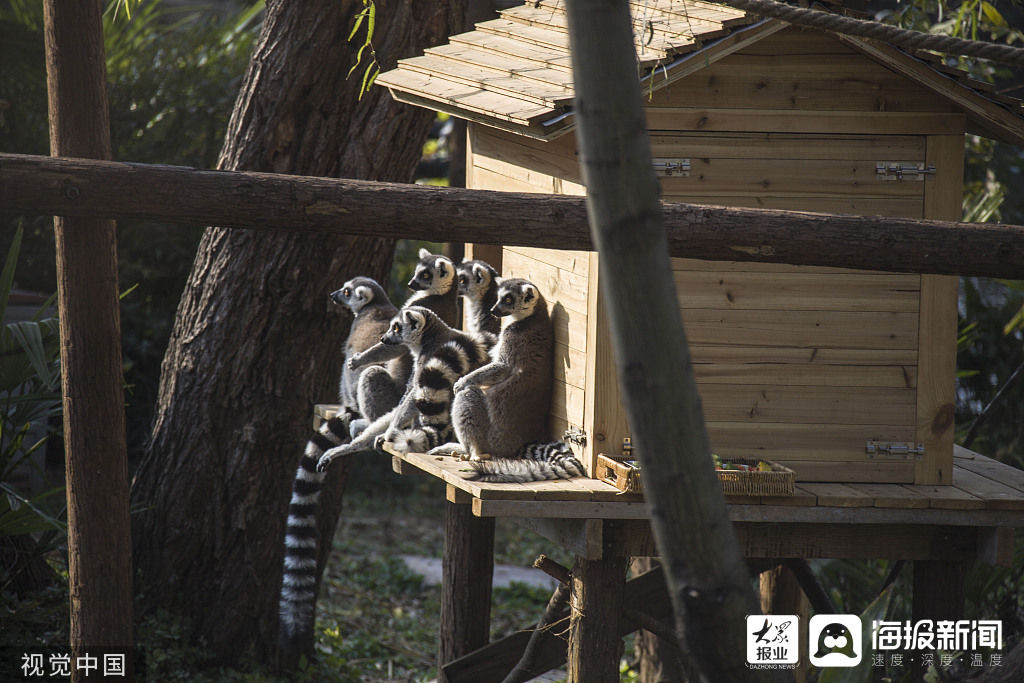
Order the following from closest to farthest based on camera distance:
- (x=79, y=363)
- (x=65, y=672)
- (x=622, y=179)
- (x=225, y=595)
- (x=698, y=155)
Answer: (x=622, y=179) → (x=79, y=363) → (x=698, y=155) → (x=65, y=672) → (x=225, y=595)

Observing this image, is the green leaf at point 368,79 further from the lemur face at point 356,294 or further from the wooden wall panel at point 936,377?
the wooden wall panel at point 936,377

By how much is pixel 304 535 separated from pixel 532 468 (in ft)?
7.42


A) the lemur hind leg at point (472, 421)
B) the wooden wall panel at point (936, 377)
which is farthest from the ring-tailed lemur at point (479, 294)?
the wooden wall panel at point (936, 377)

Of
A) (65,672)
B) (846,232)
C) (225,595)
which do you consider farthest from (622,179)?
(225,595)

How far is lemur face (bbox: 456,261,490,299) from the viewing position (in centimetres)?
407

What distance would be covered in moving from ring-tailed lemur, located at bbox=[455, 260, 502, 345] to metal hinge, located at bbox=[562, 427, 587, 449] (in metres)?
0.65

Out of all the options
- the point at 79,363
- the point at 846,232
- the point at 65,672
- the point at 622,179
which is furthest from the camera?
the point at 65,672

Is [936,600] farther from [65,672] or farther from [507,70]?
[65,672]

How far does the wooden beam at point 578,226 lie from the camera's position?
276cm

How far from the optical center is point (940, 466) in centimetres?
349

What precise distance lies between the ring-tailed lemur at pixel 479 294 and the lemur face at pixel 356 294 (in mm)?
858

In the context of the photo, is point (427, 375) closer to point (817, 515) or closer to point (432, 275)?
point (432, 275)

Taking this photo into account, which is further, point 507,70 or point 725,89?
point 507,70

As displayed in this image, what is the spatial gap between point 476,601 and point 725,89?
2.64 meters
